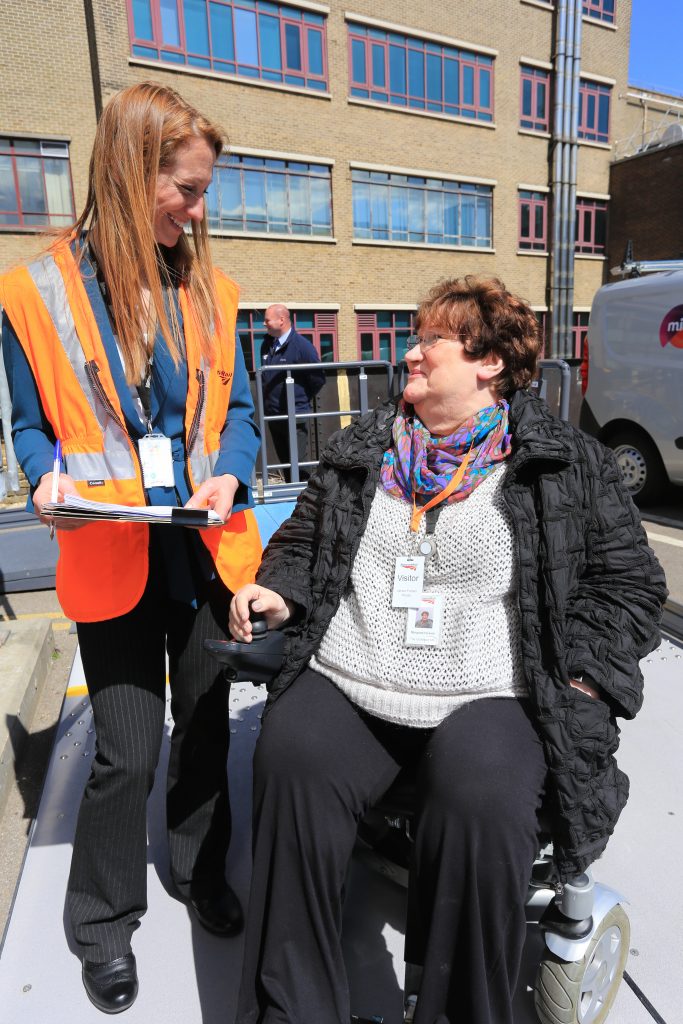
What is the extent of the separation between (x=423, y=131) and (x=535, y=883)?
2209 cm

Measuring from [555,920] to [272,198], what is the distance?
19.0 m

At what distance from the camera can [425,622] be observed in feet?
5.26

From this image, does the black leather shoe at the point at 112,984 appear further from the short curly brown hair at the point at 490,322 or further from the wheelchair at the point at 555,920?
the short curly brown hair at the point at 490,322

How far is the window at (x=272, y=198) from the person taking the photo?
17.5m

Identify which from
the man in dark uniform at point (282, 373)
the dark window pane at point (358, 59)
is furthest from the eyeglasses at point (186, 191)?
the dark window pane at point (358, 59)

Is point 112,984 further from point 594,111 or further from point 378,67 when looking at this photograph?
point 594,111

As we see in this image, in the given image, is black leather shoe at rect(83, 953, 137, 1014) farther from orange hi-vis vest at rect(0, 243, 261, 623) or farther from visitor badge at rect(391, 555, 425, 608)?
visitor badge at rect(391, 555, 425, 608)

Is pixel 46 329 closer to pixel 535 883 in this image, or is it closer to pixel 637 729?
pixel 535 883

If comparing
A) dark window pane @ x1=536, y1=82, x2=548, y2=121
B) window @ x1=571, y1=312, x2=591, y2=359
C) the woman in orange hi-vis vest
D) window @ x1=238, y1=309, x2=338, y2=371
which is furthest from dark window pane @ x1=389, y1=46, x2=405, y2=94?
the woman in orange hi-vis vest

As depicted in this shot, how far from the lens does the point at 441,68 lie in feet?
66.2

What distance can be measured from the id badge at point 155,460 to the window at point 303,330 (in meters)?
17.1

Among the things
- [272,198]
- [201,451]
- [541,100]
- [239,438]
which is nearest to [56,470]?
[201,451]

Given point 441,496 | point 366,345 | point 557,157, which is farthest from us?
point 557,157

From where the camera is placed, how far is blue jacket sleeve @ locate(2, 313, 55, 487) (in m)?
1.48
